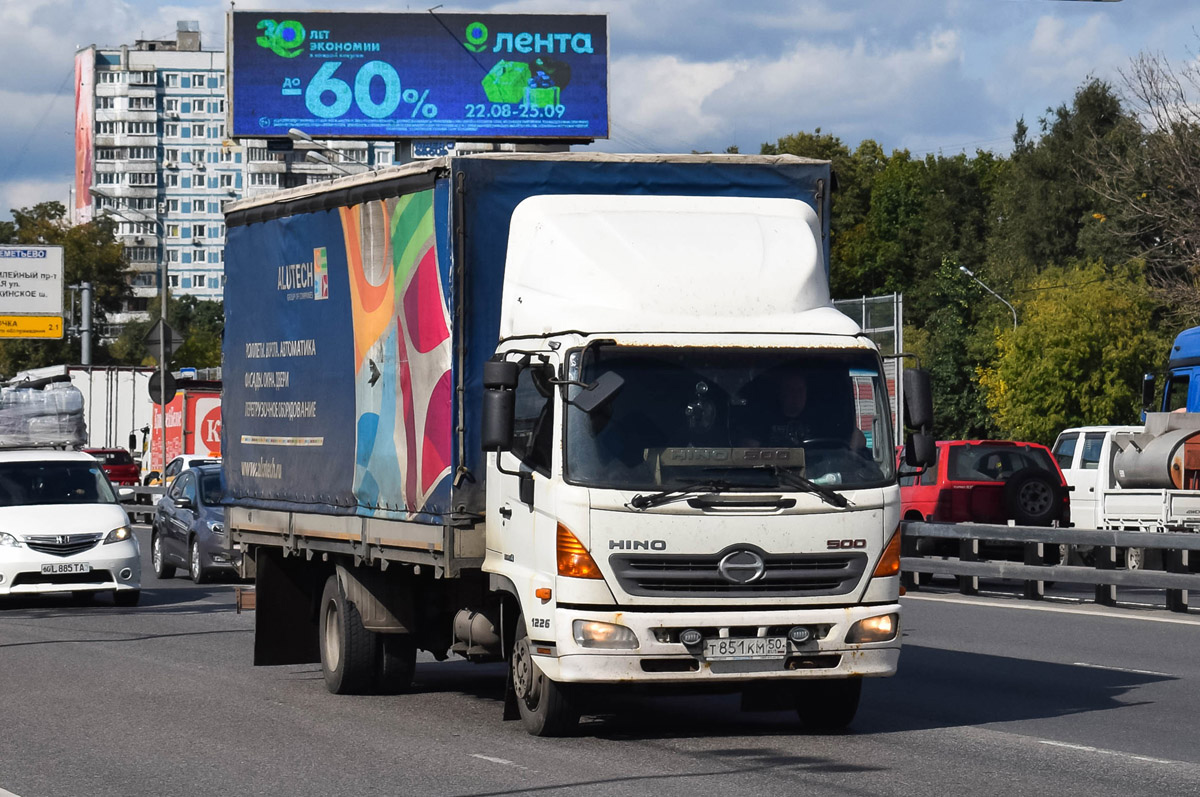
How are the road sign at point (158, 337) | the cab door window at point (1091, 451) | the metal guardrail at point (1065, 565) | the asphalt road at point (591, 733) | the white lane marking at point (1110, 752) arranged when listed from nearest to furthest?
the asphalt road at point (591, 733) < the white lane marking at point (1110, 752) < the metal guardrail at point (1065, 565) < the cab door window at point (1091, 451) < the road sign at point (158, 337)

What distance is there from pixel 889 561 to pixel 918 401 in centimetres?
89

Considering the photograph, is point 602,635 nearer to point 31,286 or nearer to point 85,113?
point 31,286

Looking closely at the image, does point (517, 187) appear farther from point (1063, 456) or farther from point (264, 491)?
point (1063, 456)

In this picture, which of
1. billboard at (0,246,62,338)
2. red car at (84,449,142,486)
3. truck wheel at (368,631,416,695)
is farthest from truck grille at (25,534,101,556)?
billboard at (0,246,62,338)

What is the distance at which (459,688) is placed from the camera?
13.2 meters

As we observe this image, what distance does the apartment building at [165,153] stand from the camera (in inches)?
6211

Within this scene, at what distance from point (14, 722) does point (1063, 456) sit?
20358 millimetres

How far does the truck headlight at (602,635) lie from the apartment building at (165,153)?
14789cm

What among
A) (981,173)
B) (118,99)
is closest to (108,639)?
(981,173)

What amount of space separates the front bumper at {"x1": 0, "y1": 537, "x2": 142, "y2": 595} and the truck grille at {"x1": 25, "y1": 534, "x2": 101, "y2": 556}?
0.15ft

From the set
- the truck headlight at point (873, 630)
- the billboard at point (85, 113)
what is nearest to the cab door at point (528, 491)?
the truck headlight at point (873, 630)

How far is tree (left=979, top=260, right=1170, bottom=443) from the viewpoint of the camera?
66.9 m

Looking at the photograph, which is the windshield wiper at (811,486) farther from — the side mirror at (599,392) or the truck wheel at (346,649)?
the truck wheel at (346,649)

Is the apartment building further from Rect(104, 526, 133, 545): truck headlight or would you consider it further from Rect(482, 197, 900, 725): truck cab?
Rect(482, 197, 900, 725): truck cab
